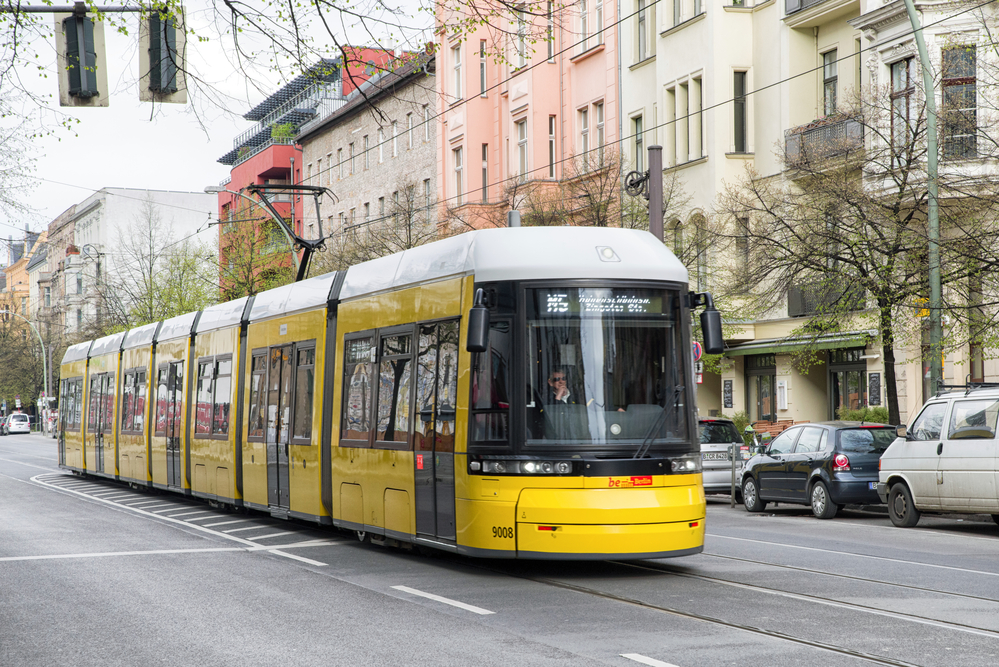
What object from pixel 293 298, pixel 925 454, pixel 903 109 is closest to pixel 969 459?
pixel 925 454

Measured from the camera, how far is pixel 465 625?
878 centimetres

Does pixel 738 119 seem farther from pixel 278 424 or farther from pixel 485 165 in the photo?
pixel 278 424

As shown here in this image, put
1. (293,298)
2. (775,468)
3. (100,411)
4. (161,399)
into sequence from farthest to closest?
(100,411), (161,399), (775,468), (293,298)

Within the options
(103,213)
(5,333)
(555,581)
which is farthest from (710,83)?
(103,213)

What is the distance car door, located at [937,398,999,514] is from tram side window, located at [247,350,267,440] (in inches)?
351

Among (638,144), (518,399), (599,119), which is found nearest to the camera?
(518,399)

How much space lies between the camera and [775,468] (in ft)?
69.8

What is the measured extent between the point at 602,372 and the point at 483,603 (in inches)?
92.3

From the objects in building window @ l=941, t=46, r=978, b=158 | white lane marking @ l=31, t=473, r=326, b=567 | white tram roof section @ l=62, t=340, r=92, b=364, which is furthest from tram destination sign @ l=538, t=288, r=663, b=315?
white tram roof section @ l=62, t=340, r=92, b=364

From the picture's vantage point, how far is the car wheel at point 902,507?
1794cm

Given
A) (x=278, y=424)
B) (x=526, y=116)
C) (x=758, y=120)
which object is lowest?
(x=278, y=424)

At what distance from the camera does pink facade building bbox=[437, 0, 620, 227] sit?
39781mm

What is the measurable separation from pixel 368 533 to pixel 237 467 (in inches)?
189

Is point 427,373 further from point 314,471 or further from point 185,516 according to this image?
point 185,516
